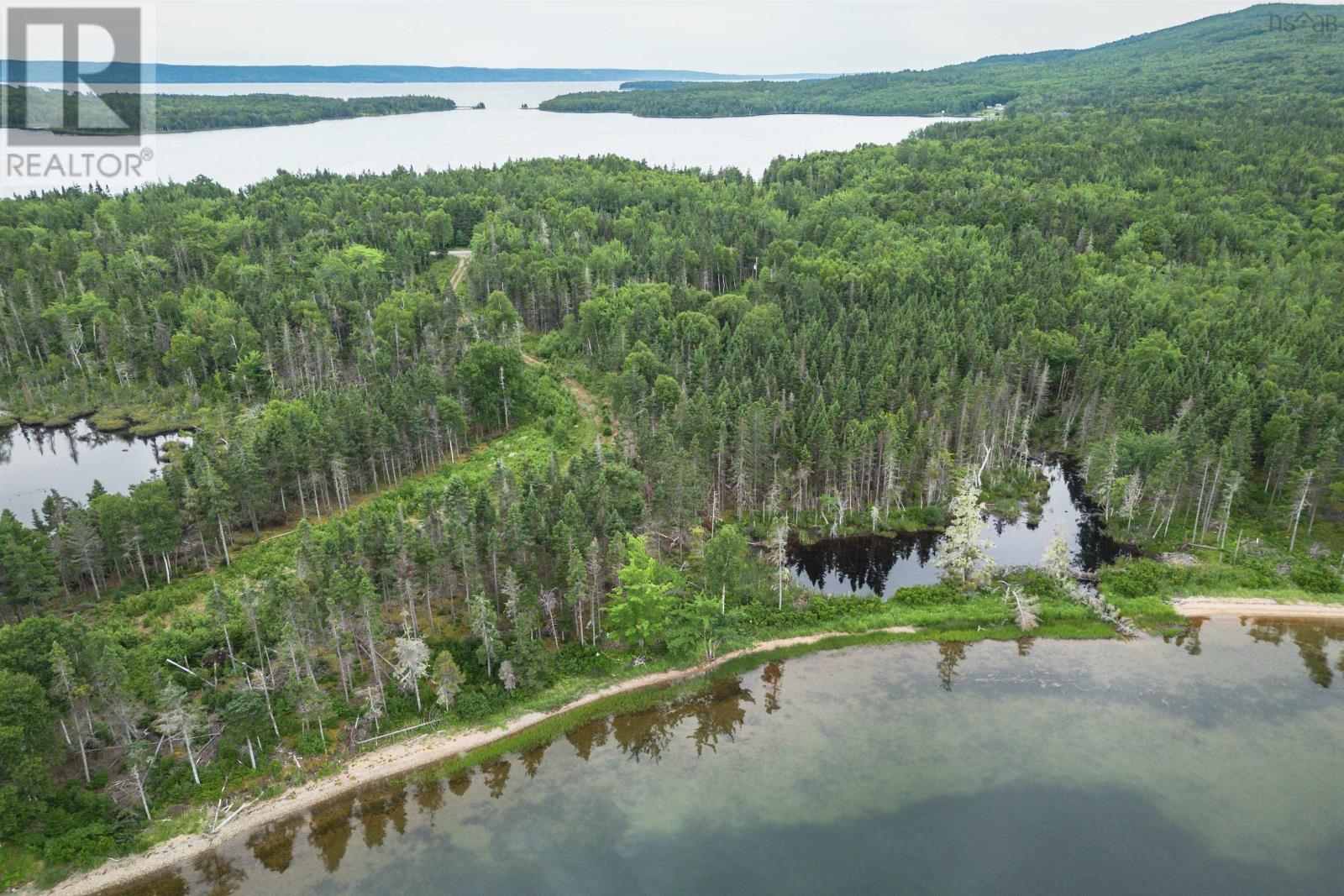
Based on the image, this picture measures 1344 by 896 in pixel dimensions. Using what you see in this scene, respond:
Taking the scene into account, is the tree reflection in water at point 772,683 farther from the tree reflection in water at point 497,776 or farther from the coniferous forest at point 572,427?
the tree reflection in water at point 497,776

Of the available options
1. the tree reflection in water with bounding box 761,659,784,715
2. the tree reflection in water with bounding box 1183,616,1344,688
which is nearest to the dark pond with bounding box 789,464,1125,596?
the tree reflection in water with bounding box 1183,616,1344,688

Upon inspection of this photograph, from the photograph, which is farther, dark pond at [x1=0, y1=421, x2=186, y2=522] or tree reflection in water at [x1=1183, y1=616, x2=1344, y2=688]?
dark pond at [x1=0, y1=421, x2=186, y2=522]

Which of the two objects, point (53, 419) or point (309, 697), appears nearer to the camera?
point (309, 697)

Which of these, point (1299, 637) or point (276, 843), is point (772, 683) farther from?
point (1299, 637)

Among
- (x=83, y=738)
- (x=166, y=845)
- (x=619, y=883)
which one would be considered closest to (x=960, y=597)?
(x=619, y=883)

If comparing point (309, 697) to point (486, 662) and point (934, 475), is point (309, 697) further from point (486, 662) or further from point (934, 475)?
point (934, 475)

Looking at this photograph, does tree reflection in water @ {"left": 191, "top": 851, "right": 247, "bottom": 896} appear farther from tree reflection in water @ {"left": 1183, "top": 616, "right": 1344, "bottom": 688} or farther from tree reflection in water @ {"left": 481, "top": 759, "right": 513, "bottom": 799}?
tree reflection in water @ {"left": 1183, "top": 616, "right": 1344, "bottom": 688}
